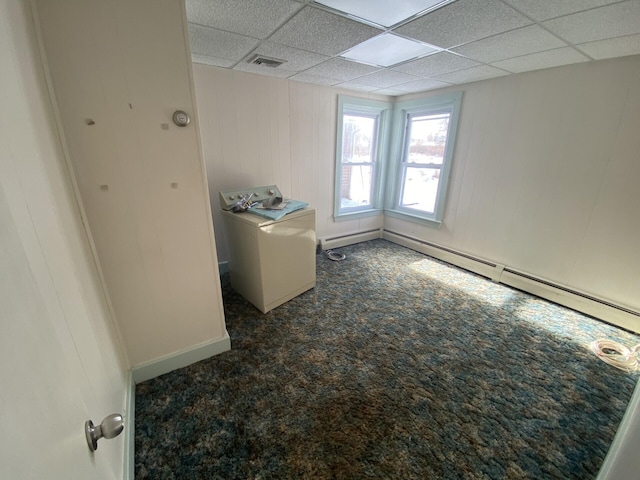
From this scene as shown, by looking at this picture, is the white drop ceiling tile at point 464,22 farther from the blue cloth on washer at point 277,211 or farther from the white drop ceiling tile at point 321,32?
the blue cloth on washer at point 277,211

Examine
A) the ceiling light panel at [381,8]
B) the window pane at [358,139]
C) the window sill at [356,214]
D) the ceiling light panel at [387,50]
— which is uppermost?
the ceiling light panel at [381,8]

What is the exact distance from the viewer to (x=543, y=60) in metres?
2.20

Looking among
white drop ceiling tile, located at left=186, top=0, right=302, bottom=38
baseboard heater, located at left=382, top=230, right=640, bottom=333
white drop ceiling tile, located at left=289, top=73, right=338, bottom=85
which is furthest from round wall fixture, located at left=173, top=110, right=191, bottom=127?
baseboard heater, located at left=382, top=230, right=640, bottom=333

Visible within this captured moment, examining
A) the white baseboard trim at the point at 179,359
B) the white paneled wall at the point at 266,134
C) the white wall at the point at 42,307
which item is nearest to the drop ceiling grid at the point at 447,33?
the white paneled wall at the point at 266,134

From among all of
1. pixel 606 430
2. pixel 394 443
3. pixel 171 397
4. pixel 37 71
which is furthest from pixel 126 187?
pixel 606 430

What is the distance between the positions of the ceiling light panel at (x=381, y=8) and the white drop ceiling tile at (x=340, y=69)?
76cm

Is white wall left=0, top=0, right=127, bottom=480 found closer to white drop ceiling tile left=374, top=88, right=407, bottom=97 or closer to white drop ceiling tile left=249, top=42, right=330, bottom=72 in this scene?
white drop ceiling tile left=249, top=42, right=330, bottom=72

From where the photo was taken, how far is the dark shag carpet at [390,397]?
1293 millimetres

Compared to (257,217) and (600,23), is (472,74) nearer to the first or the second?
(600,23)

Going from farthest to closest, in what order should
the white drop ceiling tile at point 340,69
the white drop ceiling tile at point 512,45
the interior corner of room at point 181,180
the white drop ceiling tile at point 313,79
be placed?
the white drop ceiling tile at point 313,79, the white drop ceiling tile at point 340,69, the white drop ceiling tile at point 512,45, the interior corner of room at point 181,180

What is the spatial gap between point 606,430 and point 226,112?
3618 mm

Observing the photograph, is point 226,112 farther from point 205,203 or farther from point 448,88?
point 448,88

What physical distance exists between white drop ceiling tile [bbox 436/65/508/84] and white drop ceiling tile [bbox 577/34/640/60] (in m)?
0.65

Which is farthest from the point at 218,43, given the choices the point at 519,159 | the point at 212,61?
the point at 519,159
